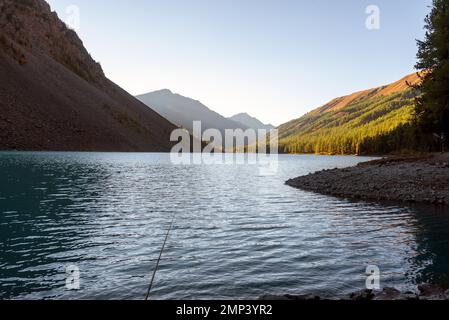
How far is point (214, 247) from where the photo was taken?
17.9 m

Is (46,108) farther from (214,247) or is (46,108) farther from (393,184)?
(214,247)

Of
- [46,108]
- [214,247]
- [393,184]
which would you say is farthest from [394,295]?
[46,108]

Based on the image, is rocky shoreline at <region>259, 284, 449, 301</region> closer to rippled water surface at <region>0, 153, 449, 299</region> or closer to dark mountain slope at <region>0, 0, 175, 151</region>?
rippled water surface at <region>0, 153, 449, 299</region>

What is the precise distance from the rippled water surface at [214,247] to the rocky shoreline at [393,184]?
10.2 feet

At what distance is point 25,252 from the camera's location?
53.3 feet

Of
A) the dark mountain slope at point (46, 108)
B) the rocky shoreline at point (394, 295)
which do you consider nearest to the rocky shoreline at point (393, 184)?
the rocky shoreline at point (394, 295)

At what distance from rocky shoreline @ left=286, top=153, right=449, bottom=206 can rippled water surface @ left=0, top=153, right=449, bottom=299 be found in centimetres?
312

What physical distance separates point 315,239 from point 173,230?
7809 mm

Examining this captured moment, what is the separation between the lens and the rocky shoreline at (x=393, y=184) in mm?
31219

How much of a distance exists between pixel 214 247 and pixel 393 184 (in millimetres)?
23800

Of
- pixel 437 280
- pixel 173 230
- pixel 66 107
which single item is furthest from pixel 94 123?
pixel 437 280
